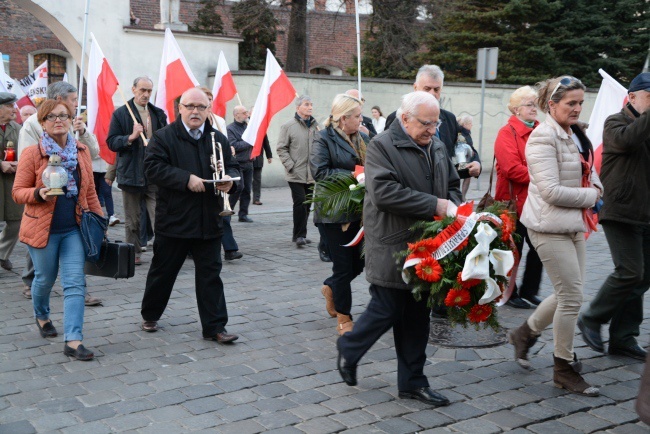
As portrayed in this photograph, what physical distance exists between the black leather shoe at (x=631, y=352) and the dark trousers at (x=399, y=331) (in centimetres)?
172

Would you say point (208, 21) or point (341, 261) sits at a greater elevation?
point (208, 21)

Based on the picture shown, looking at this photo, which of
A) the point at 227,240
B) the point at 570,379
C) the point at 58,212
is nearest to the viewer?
the point at 570,379

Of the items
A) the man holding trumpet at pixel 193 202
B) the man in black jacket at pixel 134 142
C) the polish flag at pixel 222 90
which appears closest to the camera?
the man holding trumpet at pixel 193 202

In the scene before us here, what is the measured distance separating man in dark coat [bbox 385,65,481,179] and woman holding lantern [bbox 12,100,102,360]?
252 centimetres

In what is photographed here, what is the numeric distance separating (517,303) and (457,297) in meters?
3.06

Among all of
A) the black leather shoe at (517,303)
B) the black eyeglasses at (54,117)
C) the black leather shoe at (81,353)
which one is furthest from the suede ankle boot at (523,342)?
the black eyeglasses at (54,117)

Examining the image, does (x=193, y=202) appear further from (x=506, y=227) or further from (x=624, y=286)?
(x=624, y=286)

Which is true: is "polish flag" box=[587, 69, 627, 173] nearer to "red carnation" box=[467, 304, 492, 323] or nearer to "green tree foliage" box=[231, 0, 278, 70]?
"red carnation" box=[467, 304, 492, 323]

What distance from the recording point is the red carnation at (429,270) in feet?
15.0

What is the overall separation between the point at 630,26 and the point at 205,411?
2673cm

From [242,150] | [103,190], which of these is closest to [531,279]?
[242,150]

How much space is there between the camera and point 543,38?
26.9 metres

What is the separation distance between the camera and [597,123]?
8.02 m

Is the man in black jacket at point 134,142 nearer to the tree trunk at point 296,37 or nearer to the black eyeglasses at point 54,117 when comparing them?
the black eyeglasses at point 54,117
